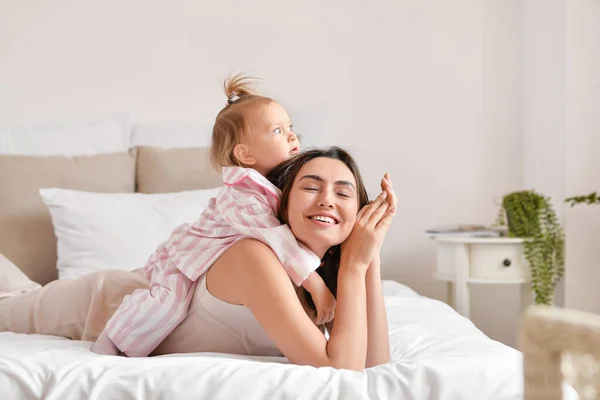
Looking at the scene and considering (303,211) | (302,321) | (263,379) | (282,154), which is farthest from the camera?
(282,154)

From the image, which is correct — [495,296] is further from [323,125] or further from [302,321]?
[302,321]

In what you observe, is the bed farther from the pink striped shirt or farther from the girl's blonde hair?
the girl's blonde hair

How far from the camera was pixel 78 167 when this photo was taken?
2994 mm

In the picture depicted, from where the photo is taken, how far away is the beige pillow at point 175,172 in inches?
120

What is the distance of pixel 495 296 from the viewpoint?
3783 mm

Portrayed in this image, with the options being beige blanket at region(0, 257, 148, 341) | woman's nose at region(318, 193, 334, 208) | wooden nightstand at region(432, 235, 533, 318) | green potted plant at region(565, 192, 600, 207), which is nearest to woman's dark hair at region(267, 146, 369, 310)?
woman's nose at region(318, 193, 334, 208)

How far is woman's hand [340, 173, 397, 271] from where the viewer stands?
1531 mm

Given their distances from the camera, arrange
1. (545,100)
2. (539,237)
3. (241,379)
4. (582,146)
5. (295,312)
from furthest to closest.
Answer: (545,100)
(582,146)
(539,237)
(295,312)
(241,379)

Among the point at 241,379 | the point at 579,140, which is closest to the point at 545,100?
the point at 579,140

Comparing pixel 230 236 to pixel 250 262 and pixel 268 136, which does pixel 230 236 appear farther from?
pixel 268 136

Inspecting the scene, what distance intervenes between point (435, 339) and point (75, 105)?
2.24 meters

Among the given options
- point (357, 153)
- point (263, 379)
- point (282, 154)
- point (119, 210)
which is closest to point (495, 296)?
point (357, 153)

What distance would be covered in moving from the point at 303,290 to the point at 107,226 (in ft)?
4.20

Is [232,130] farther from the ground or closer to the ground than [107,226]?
farther from the ground
